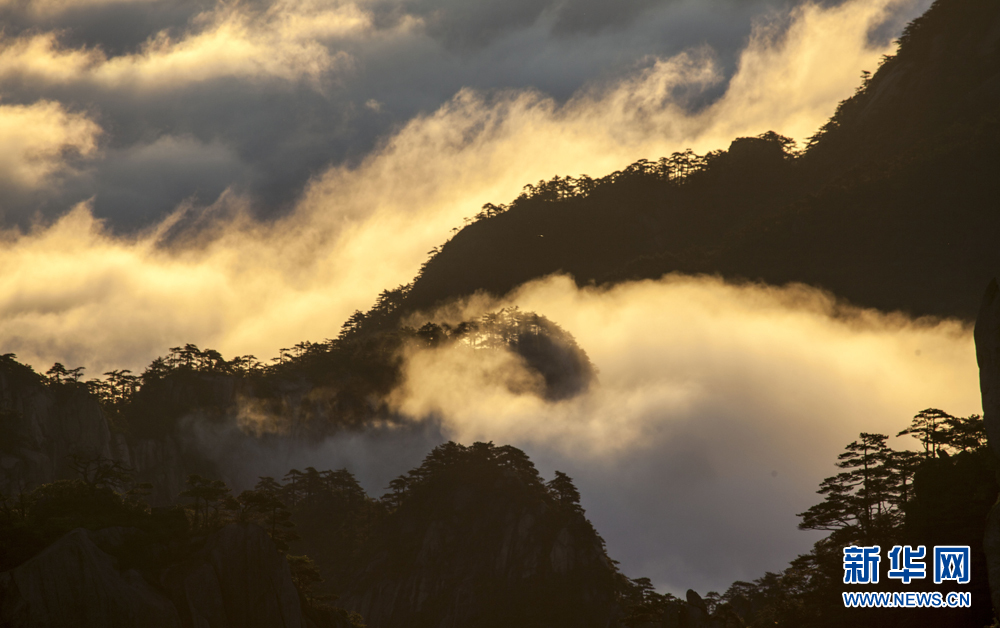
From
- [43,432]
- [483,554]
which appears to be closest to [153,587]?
[483,554]

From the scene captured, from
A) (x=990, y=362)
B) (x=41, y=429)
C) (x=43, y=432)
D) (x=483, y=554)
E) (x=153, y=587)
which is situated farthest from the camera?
(x=483, y=554)

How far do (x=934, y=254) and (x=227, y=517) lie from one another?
176 metres

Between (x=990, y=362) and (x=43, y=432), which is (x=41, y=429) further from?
(x=990, y=362)

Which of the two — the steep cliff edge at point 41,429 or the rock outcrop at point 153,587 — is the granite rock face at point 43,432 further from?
the rock outcrop at point 153,587

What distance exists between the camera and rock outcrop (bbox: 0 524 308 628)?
65500 mm

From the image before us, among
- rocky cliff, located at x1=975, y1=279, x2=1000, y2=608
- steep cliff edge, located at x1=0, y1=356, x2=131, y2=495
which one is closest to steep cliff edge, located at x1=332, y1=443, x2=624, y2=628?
steep cliff edge, located at x1=0, y1=356, x2=131, y2=495

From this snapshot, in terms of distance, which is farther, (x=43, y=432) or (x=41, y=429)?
(x=43, y=432)

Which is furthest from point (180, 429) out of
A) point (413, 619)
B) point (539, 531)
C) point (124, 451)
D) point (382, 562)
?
point (539, 531)

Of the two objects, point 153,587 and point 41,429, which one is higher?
point 41,429

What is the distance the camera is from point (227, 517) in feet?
278

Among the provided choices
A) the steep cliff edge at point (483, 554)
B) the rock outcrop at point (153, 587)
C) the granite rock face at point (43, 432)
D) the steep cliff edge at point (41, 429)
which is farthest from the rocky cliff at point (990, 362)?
the steep cliff edge at point (41, 429)

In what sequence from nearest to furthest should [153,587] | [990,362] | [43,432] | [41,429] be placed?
[990,362], [153,587], [41,429], [43,432]

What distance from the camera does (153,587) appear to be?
236 feet

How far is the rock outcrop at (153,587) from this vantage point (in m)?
65.5
